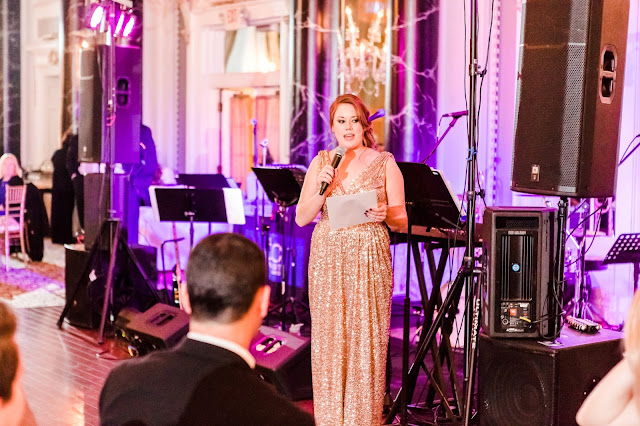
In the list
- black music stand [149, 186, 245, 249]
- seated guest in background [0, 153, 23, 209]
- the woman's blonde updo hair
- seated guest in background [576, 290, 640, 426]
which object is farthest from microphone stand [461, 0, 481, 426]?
seated guest in background [0, 153, 23, 209]

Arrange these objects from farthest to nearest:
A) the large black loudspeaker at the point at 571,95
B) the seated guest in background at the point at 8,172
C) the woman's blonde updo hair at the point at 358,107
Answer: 1. the seated guest in background at the point at 8,172
2. the woman's blonde updo hair at the point at 358,107
3. the large black loudspeaker at the point at 571,95

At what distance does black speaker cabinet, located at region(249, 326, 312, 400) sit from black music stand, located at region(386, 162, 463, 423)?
0.63m

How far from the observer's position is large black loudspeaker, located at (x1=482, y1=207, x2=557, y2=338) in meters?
3.64

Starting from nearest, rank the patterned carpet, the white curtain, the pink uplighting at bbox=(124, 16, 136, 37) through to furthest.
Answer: the pink uplighting at bbox=(124, 16, 136, 37) → the patterned carpet → the white curtain

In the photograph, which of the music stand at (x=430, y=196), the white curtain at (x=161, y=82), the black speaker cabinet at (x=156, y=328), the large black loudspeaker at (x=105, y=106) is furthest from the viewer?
Result: the white curtain at (x=161, y=82)

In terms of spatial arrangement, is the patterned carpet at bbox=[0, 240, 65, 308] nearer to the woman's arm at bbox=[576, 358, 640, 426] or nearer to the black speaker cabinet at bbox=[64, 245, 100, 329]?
the black speaker cabinet at bbox=[64, 245, 100, 329]

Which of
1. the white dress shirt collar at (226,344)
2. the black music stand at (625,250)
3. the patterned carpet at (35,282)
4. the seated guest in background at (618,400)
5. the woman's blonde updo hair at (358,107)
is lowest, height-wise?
the patterned carpet at (35,282)

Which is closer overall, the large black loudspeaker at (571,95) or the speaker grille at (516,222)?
the large black loudspeaker at (571,95)

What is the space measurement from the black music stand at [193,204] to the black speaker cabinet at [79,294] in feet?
2.64

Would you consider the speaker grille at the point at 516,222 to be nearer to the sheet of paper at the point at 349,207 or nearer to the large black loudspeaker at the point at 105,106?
the sheet of paper at the point at 349,207

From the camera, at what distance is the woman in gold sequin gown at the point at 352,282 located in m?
3.96

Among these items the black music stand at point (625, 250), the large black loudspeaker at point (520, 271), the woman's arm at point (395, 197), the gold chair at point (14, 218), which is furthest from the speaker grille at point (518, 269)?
the gold chair at point (14, 218)

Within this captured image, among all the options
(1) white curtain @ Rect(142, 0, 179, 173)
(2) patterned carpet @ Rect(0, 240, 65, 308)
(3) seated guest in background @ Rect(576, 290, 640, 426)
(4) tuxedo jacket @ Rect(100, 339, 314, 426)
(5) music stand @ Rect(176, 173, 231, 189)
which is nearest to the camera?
(4) tuxedo jacket @ Rect(100, 339, 314, 426)

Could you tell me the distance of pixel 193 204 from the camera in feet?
22.5
